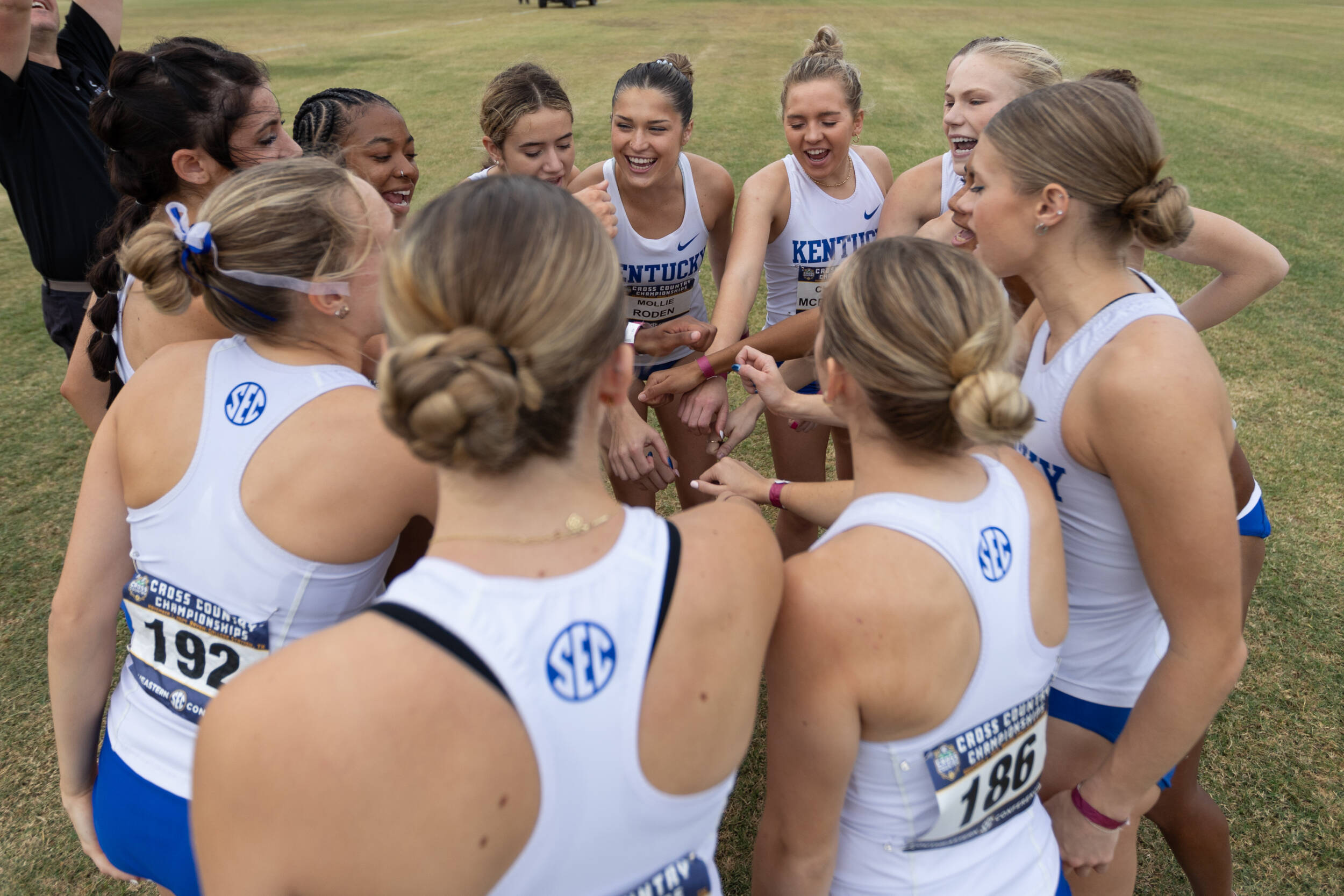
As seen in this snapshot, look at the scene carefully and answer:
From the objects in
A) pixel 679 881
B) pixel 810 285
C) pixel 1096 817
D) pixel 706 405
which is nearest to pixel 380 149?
pixel 706 405

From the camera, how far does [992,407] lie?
1416 millimetres

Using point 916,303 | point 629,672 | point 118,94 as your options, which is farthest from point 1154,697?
point 118,94

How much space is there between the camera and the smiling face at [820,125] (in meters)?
3.62

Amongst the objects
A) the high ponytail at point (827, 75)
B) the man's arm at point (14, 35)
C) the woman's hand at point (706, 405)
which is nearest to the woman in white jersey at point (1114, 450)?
the woman's hand at point (706, 405)

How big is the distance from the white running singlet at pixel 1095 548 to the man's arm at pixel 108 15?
4.40m

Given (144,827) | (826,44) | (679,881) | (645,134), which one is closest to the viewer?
(679,881)

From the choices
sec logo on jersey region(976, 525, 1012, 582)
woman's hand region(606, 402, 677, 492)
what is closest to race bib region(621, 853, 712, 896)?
sec logo on jersey region(976, 525, 1012, 582)

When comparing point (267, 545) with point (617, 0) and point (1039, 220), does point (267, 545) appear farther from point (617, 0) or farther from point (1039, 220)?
point (617, 0)

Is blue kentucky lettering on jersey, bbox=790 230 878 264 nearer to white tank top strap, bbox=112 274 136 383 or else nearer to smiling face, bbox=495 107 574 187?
smiling face, bbox=495 107 574 187

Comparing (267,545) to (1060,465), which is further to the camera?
(1060,465)

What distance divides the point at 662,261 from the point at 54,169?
8.81 feet

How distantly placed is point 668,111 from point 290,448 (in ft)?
8.39

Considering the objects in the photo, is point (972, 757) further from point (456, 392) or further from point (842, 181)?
point (842, 181)

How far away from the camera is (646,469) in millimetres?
3432
